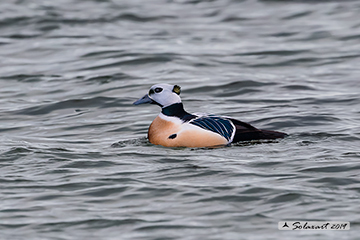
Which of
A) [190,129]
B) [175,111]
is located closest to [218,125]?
[190,129]

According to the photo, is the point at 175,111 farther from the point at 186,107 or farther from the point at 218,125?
the point at 186,107

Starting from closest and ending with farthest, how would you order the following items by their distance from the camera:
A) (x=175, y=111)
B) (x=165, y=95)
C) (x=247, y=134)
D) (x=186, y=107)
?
(x=247, y=134)
(x=175, y=111)
(x=165, y=95)
(x=186, y=107)

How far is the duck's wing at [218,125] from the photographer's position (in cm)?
992

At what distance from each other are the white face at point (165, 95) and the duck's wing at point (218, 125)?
0.50m

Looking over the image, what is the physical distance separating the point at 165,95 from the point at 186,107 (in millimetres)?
3868

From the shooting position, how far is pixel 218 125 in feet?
32.7

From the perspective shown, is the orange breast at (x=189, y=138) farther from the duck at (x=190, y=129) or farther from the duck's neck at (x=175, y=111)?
the duck's neck at (x=175, y=111)

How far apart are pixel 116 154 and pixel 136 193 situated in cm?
197

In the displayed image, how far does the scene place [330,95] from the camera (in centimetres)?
1452

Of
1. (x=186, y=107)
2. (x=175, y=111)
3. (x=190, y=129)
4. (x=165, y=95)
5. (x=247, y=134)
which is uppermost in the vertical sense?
(x=165, y=95)

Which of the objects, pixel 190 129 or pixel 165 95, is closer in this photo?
pixel 190 129

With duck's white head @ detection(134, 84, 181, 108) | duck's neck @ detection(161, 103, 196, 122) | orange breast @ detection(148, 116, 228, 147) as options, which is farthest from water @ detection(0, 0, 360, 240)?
duck's white head @ detection(134, 84, 181, 108)

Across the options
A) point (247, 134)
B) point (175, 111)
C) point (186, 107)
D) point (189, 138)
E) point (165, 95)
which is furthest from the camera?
point (186, 107)

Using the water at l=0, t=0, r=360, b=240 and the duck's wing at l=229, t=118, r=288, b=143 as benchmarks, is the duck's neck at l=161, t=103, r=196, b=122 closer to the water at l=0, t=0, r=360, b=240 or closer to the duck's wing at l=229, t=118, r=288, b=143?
the water at l=0, t=0, r=360, b=240
